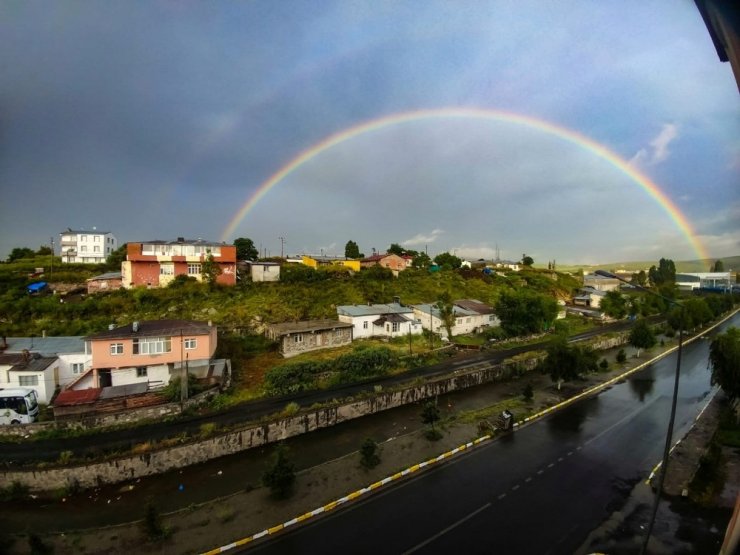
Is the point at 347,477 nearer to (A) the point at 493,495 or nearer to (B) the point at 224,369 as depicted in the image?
(A) the point at 493,495

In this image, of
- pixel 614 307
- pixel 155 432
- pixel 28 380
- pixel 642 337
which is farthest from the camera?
pixel 614 307

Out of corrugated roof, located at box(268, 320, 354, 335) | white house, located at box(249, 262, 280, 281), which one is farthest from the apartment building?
corrugated roof, located at box(268, 320, 354, 335)

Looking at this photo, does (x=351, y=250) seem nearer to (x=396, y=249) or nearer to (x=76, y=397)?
(x=396, y=249)

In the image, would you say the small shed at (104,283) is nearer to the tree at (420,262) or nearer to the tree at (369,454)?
the tree at (369,454)

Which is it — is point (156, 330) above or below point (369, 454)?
above

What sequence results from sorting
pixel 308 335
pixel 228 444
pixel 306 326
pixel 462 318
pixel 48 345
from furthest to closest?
pixel 462 318 → pixel 306 326 → pixel 308 335 → pixel 48 345 → pixel 228 444

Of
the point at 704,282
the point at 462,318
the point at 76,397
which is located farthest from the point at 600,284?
the point at 76,397

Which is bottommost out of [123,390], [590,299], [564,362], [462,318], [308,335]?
[123,390]
